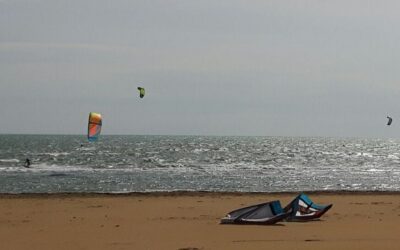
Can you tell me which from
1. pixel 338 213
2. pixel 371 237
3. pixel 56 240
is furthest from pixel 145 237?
pixel 338 213

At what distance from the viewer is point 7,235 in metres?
10.3

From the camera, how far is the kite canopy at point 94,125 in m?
22.7

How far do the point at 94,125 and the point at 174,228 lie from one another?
12.3 meters

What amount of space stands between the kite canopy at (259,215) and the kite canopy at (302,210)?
399 millimetres

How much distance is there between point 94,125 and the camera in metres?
22.8

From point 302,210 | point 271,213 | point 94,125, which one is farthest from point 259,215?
point 94,125

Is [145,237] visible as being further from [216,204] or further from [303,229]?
[216,204]

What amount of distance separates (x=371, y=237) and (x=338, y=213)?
431 centimetres

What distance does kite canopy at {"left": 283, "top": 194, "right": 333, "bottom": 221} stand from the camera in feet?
39.1

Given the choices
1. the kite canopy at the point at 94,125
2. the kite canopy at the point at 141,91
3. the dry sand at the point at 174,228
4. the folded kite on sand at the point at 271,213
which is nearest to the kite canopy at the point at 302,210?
the folded kite on sand at the point at 271,213

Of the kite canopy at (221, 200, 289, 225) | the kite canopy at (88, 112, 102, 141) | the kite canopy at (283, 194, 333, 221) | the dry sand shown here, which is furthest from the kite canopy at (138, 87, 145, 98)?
the kite canopy at (221, 200, 289, 225)

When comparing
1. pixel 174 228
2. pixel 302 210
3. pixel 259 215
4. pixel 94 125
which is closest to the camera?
pixel 174 228

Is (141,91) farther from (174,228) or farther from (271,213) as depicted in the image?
(271,213)

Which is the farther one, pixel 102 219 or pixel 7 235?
pixel 102 219
